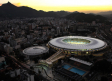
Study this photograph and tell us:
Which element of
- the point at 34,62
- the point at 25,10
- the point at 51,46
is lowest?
the point at 34,62

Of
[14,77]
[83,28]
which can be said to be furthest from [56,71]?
[83,28]

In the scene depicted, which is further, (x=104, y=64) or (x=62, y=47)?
(x=62, y=47)

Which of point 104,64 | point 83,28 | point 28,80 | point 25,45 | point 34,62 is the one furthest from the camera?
point 83,28

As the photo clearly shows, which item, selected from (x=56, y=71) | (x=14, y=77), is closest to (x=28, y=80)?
(x=14, y=77)

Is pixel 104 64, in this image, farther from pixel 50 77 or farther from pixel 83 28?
pixel 83 28

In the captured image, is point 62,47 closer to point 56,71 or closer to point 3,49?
point 56,71

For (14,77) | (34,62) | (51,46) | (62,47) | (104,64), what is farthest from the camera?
(51,46)

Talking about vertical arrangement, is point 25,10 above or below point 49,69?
Answer: above

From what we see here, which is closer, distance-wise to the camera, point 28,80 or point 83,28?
point 28,80

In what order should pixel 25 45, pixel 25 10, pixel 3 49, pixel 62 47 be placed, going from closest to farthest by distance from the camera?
pixel 62 47, pixel 3 49, pixel 25 45, pixel 25 10
